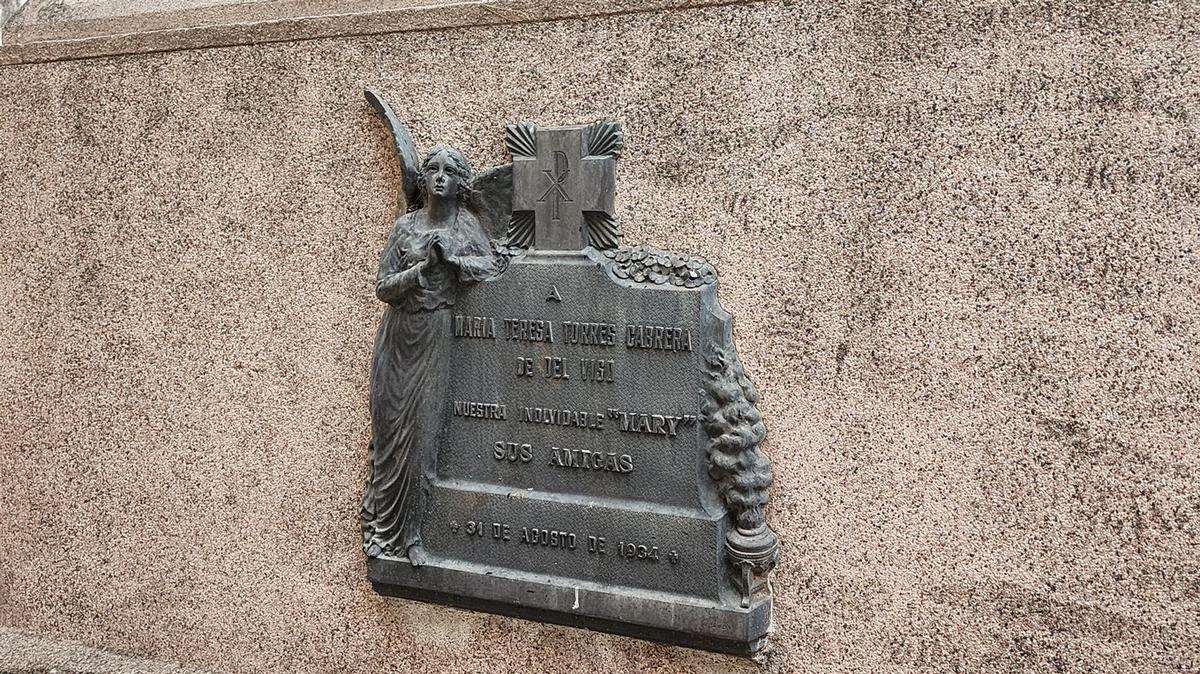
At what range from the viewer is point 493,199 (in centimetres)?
262

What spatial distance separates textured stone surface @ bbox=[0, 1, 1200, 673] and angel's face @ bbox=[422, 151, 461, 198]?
183 millimetres

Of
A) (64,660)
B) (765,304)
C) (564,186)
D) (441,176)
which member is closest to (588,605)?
(765,304)

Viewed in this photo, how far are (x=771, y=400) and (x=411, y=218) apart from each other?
122 cm

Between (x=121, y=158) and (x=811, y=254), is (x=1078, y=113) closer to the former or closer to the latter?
(x=811, y=254)

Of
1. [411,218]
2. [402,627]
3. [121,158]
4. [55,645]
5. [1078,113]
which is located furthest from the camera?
[55,645]

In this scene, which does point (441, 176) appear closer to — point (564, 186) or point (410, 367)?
point (564, 186)

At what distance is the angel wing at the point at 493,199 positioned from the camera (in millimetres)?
2594

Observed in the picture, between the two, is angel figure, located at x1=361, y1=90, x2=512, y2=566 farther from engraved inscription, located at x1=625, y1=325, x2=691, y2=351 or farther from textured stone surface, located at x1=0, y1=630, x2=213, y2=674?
textured stone surface, located at x1=0, y1=630, x2=213, y2=674

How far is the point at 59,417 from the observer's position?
10.9 feet

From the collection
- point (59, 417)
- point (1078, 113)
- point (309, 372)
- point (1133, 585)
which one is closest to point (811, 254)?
point (1078, 113)

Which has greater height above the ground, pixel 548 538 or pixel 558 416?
pixel 558 416

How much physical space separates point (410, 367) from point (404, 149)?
26.8 inches

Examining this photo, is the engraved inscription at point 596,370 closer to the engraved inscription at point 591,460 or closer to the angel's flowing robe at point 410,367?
the engraved inscription at point 591,460

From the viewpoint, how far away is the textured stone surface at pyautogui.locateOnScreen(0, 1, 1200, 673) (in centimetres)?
212
